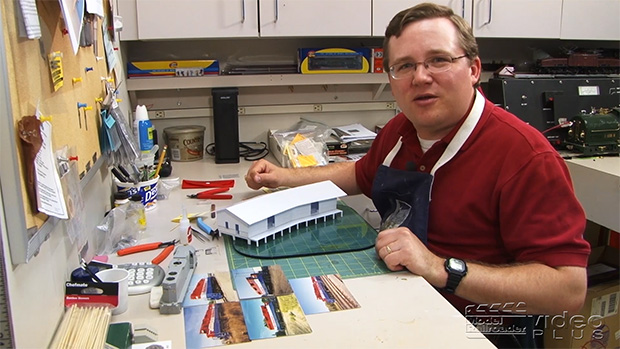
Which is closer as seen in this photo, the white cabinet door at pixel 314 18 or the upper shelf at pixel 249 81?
the white cabinet door at pixel 314 18

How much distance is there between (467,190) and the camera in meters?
1.25

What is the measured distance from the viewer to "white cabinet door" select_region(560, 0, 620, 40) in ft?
7.66

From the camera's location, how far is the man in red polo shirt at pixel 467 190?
3.61 feet

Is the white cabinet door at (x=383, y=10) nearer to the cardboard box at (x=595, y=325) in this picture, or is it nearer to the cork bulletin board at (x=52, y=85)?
the cork bulletin board at (x=52, y=85)

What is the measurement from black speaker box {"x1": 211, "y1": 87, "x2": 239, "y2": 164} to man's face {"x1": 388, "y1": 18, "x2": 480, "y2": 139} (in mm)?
1052

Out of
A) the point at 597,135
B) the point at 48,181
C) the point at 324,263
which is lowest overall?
the point at 324,263

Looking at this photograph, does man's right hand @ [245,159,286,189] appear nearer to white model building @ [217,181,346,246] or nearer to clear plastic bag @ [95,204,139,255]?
white model building @ [217,181,346,246]

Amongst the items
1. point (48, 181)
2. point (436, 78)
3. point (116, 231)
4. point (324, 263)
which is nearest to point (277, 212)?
point (324, 263)

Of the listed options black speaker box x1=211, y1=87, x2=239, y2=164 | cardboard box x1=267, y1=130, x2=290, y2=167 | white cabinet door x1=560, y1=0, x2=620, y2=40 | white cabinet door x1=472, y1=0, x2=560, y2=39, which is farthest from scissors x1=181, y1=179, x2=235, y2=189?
white cabinet door x1=560, y1=0, x2=620, y2=40

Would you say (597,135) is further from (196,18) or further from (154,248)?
(154,248)

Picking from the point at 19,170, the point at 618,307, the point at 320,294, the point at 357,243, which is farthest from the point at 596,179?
the point at 19,170

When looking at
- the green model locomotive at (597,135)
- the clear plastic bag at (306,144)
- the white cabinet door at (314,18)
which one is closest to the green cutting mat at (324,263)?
the clear plastic bag at (306,144)

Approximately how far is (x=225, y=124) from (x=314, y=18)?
587 millimetres

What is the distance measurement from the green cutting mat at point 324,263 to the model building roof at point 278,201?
10cm
